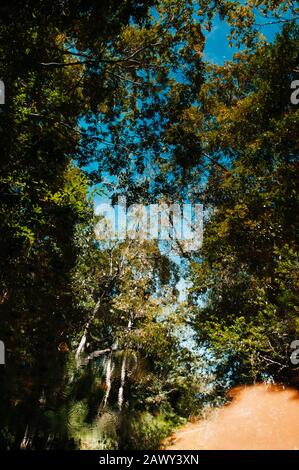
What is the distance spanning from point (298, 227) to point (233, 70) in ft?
36.7

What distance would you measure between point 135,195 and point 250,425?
930 centimetres

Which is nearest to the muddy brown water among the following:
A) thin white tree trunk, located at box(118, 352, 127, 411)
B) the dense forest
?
the dense forest

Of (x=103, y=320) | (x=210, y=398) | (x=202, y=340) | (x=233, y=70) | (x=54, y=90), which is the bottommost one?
(x=210, y=398)

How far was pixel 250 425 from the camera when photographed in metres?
11.9

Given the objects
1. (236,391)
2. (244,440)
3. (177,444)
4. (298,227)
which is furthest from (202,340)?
(298,227)

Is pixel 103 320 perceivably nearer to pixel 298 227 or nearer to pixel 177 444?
pixel 177 444

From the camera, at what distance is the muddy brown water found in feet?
Answer: 33.2

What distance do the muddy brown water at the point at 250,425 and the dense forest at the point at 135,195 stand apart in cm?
90

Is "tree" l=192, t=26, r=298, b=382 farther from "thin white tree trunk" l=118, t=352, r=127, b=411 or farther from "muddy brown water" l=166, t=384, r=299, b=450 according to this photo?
"thin white tree trunk" l=118, t=352, r=127, b=411

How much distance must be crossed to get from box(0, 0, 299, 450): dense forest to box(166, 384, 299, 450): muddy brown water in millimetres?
896

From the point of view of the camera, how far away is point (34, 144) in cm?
637

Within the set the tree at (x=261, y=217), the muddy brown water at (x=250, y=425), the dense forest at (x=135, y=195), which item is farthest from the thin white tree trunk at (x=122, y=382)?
the tree at (x=261, y=217)

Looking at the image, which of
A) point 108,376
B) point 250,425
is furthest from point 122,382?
point 250,425

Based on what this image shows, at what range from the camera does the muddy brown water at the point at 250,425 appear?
10125mm
